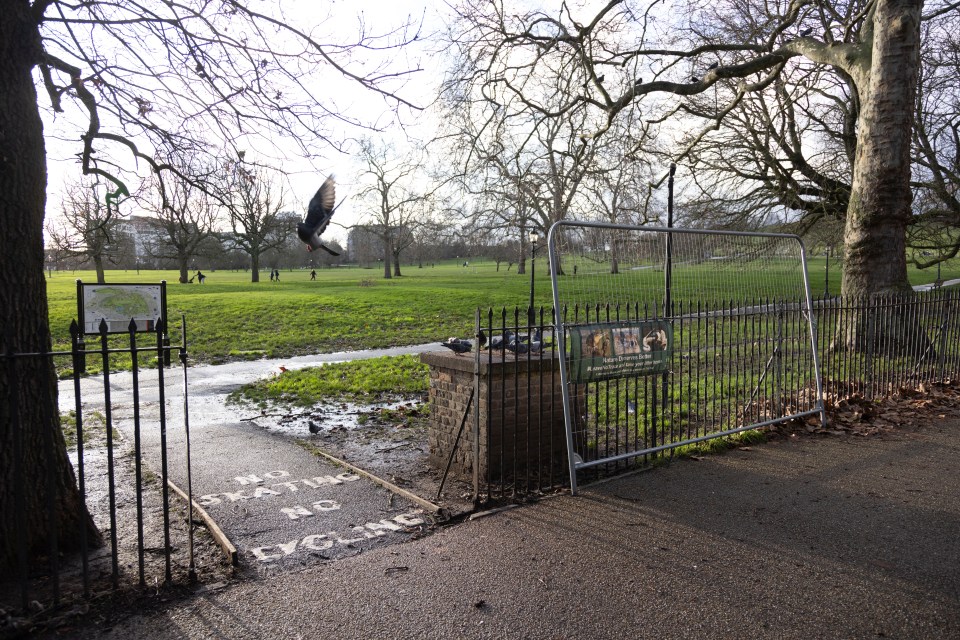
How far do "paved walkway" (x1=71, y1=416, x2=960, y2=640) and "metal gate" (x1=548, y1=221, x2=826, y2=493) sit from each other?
861 mm

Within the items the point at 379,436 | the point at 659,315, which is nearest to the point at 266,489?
the point at 379,436

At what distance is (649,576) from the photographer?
3.90 metres

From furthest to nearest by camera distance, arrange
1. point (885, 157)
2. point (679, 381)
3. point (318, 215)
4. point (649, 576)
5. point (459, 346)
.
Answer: point (885, 157)
point (679, 381)
point (459, 346)
point (318, 215)
point (649, 576)

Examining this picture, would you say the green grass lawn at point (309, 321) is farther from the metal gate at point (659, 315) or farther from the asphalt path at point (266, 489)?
the asphalt path at point (266, 489)

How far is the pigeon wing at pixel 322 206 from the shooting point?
454cm

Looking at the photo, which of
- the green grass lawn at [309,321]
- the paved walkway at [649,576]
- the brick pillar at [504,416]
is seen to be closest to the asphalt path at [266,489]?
the paved walkway at [649,576]

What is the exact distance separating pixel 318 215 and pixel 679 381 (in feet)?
15.9

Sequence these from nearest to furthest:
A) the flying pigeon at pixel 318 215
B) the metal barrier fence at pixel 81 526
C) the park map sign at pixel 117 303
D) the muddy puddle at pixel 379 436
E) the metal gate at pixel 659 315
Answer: the metal barrier fence at pixel 81 526, the flying pigeon at pixel 318 215, the metal gate at pixel 659 315, the muddy puddle at pixel 379 436, the park map sign at pixel 117 303

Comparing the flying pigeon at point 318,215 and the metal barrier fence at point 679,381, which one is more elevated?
the flying pigeon at point 318,215

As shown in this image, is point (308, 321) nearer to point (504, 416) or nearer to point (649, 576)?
point (504, 416)

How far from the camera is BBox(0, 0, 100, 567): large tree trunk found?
156 inches

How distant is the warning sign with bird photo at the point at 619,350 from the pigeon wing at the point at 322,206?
Answer: 2.21 metres

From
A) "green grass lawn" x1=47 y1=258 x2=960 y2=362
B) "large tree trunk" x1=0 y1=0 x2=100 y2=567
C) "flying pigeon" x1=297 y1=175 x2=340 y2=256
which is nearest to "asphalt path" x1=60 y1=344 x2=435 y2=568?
"large tree trunk" x1=0 y1=0 x2=100 y2=567

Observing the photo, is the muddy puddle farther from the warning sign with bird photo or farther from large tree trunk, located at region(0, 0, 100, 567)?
large tree trunk, located at region(0, 0, 100, 567)
